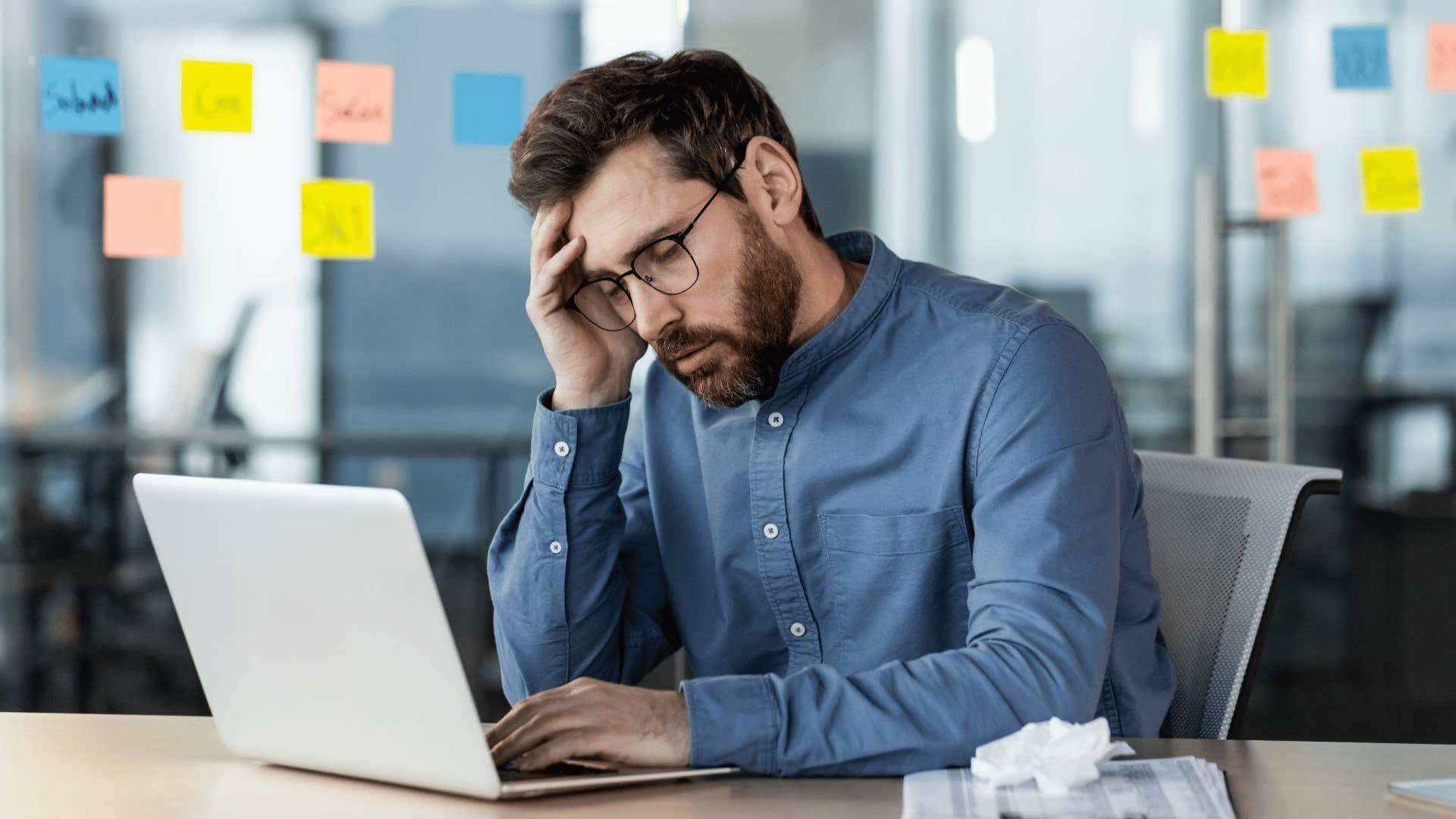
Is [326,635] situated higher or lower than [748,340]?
lower

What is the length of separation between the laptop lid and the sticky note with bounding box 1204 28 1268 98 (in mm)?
2274

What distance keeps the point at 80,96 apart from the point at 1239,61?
2.21 meters

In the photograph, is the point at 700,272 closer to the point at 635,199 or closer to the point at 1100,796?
the point at 635,199

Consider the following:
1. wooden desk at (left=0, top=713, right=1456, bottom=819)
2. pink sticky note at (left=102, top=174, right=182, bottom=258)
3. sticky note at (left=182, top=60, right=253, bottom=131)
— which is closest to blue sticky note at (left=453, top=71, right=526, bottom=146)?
sticky note at (left=182, top=60, right=253, bottom=131)

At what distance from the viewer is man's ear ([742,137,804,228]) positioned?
1303 millimetres

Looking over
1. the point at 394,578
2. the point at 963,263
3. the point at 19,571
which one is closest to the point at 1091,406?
the point at 394,578

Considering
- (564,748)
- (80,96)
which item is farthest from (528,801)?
(80,96)

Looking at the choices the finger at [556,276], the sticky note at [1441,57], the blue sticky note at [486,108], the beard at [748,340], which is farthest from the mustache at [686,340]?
the sticky note at [1441,57]

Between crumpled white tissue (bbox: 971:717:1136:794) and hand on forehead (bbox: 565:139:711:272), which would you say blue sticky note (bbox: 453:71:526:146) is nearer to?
hand on forehead (bbox: 565:139:711:272)

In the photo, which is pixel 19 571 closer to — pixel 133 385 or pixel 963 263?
pixel 133 385

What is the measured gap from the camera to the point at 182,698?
272 cm

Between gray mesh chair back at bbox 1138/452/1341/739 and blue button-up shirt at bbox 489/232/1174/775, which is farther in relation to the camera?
gray mesh chair back at bbox 1138/452/1341/739

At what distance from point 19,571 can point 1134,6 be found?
2.46m

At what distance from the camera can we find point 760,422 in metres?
1.33
